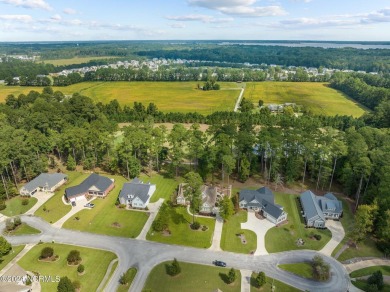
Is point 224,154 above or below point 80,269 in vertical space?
above

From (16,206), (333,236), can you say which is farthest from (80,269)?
(333,236)

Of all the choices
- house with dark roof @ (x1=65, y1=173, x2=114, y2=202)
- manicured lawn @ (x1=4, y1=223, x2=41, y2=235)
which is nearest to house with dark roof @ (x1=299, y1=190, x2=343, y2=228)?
house with dark roof @ (x1=65, y1=173, x2=114, y2=202)

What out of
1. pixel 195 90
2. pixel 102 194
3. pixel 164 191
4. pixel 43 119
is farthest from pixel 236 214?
pixel 195 90

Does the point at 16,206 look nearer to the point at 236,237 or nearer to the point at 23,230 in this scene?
the point at 23,230

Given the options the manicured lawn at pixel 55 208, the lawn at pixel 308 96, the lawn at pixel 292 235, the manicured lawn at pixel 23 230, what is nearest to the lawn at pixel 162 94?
the lawn at pixel 308 96

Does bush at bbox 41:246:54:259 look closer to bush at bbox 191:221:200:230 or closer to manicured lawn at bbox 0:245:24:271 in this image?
manicured lawn at bbox 0:245:24:271

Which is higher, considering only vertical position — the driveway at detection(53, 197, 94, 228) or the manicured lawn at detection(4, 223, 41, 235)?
the driveway at detection(53, 197, 94, 228)
